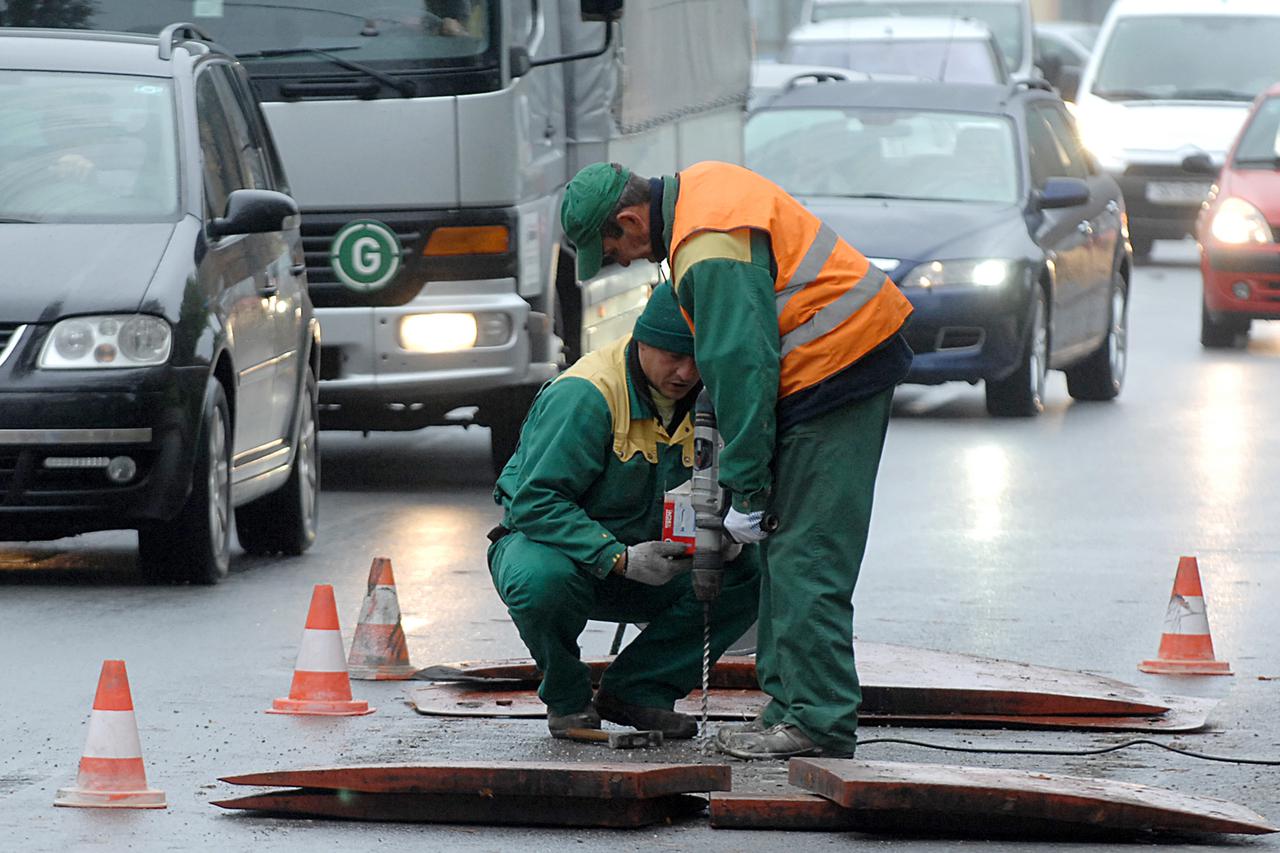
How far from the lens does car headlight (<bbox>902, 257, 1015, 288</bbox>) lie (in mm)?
15344

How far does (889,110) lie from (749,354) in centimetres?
1095

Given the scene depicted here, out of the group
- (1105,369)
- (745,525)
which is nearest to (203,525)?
(745,525)

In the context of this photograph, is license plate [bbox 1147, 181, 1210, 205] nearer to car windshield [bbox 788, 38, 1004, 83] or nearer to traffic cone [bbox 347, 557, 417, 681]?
car windshield [bbox 788, 38, 1004, 83]

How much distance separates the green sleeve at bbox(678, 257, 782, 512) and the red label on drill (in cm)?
36

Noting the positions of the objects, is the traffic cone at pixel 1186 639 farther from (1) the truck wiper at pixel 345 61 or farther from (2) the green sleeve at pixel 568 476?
(1) the truck wiper at pixel 345 61

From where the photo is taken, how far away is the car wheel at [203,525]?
948 cm

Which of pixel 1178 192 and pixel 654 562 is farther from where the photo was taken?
pixel 1178 192

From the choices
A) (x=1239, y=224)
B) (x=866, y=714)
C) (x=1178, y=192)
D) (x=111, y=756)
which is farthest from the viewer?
(x=1178, y=192)

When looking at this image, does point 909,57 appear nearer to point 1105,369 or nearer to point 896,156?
point 1105,369

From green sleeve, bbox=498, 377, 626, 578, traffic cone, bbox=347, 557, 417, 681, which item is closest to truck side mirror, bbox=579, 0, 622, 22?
traffic cone, bbox=347, 557, 417, 681

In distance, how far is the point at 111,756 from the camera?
6090mm

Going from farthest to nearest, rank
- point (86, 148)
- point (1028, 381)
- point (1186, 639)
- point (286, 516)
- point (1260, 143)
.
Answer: point (1260, 143)
point (1028, 381)
point (286, 516)
point (86, 148)
point (1186, 639)

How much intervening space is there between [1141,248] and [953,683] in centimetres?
2067

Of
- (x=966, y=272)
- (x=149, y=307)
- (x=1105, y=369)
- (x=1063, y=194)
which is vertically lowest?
(x=1105, y=369)
